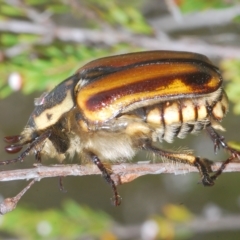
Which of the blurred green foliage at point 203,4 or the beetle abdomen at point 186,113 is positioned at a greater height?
the blurred green foliage at point 203,4

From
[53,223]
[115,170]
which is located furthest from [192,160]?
[53,223]

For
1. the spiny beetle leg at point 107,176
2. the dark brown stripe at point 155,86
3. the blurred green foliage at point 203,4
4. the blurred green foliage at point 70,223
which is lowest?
the blurred green foliage at point 70,223

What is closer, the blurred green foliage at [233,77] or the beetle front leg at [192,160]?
the beetle front leg at [192,160]

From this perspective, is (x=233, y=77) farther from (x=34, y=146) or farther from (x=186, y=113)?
(x=34, y=146)

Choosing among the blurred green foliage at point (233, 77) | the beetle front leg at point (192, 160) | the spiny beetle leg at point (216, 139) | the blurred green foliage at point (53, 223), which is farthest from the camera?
the blurred green foliage at point (53, 223)

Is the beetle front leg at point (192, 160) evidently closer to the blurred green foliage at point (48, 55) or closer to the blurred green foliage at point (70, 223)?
the blurred green foliage at point (48, 55)

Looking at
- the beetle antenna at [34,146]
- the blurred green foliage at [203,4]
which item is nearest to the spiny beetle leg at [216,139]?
the beetle antenna at [34,146]

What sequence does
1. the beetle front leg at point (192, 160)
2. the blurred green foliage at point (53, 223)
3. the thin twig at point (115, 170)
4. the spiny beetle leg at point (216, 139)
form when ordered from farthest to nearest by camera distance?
the blurred green foliage at point (53, 223) < the spiny beetle leg at point (216, 139) < the beetle front leg at point (192, 160) < the thin twig at point (115, 170)
